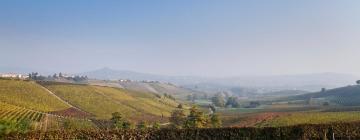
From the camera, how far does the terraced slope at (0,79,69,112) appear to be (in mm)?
111137

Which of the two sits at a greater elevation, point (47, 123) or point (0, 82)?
point (0, 82)

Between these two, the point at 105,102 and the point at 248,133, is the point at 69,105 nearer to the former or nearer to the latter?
the point at 105,102

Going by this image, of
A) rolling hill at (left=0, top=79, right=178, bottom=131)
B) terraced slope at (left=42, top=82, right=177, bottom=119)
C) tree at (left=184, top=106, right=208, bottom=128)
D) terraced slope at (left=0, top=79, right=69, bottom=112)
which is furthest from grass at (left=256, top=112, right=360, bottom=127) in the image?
terraced slope at (left=0, top=79, right=69, bottom=112)

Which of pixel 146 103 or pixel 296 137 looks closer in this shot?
pixel 296 137

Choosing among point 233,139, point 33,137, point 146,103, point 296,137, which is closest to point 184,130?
point 233,139

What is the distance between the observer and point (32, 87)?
445 feet

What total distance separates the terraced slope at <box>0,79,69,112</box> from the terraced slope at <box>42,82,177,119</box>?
631 cm

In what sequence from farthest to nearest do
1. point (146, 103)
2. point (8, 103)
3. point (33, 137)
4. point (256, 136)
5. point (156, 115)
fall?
point (146, 103) → point (156, 115) → point (8, 103) → point (256, 136) → point (33, 137)

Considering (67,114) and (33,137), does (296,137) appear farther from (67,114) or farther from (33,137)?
(67,114)

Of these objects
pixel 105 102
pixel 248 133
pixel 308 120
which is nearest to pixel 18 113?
pixel 105 102

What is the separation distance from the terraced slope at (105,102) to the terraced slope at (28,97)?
6.31 metres

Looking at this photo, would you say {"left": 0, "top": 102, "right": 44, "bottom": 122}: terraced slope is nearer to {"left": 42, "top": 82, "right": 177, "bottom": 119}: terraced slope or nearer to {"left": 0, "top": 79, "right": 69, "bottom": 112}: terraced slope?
{"left": 0, "top": 79, "right": 69, "bottom": 112}: terraced slope

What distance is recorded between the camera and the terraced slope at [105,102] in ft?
424

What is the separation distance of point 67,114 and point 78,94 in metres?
32.9
